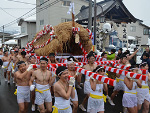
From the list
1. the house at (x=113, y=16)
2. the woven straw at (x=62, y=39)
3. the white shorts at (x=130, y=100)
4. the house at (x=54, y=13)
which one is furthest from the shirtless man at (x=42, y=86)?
the house at (x=54, y=13)

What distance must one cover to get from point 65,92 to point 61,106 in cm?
31

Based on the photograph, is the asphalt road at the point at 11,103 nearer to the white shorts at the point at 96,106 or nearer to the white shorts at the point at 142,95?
the white shorts at the point at 142,95

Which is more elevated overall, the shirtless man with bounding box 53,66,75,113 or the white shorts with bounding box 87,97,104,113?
the shirtless man with bounding box 53,66,75,113

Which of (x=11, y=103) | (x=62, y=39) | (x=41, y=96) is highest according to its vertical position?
(x=62, y=39)

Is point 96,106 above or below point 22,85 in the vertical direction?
below

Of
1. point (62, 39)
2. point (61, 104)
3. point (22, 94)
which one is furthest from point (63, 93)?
point (62, 39)

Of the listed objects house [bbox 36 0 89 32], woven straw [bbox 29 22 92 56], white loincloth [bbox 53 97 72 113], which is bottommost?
white loincloth [bbox 53 97 72 113]

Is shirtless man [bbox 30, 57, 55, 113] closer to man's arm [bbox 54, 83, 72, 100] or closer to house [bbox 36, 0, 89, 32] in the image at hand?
man's arm [bbox 54, 83, 72, 100]

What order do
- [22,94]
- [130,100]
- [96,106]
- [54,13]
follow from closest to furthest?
[96,106]
[130,100]
[22,94]
[54,13]

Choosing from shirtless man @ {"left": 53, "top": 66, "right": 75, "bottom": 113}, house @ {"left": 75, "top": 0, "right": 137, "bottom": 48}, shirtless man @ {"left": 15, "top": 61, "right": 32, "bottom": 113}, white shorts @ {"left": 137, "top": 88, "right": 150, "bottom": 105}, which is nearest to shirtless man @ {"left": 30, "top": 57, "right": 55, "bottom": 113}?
shirtless man @ {"left": 15, "top": 61, "right": 32, "bottom": 113}

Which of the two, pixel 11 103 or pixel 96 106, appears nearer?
pixel 96 106

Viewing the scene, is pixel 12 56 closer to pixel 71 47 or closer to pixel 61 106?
pixel 71 47

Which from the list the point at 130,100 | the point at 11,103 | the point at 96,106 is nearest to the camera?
the point at 96,106

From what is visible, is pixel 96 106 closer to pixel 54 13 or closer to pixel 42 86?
pixel 42 86
